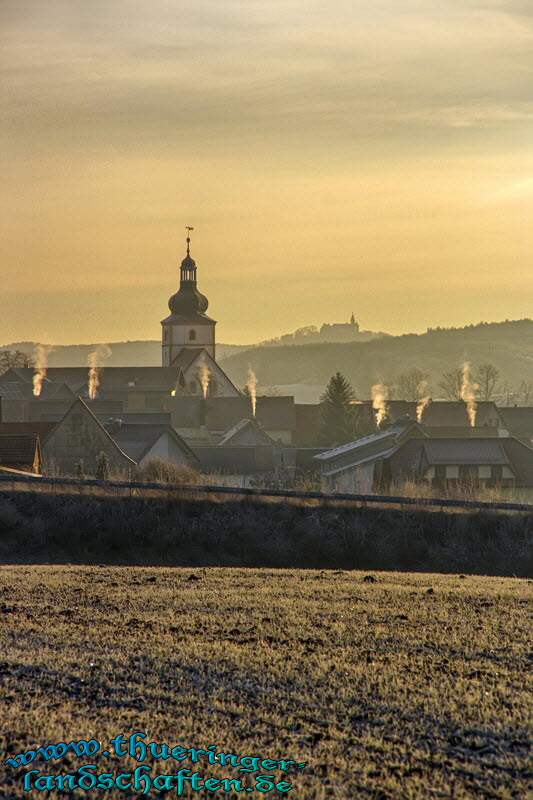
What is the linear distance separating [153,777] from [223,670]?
11.0 feet

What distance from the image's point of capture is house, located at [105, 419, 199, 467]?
6244cm

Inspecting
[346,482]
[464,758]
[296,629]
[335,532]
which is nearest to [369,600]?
[296,629]

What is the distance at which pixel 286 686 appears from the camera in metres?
10.5

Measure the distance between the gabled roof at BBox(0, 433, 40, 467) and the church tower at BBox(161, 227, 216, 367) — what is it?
294ft

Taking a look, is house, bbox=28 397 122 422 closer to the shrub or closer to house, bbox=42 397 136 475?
house, bbox=42 397 136 475

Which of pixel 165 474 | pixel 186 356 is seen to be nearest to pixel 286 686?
pixel 165 474

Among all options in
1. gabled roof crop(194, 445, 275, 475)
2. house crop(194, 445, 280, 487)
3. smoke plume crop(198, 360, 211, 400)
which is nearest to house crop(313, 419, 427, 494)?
house crop(194, 445, 280, 487)

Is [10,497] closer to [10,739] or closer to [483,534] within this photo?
[483,534]

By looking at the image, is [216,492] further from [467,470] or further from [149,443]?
[467,470]

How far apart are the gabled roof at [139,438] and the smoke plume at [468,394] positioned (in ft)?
169

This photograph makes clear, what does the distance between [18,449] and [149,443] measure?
13.8 meters

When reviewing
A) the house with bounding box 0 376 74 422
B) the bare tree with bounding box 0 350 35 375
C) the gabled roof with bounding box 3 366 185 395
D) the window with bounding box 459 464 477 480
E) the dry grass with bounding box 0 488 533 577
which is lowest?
the dry grass with bounding box 0 488 533 577

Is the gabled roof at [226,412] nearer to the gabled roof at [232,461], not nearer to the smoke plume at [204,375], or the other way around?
the smoke plume at [204,375]

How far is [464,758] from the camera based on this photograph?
841cm
